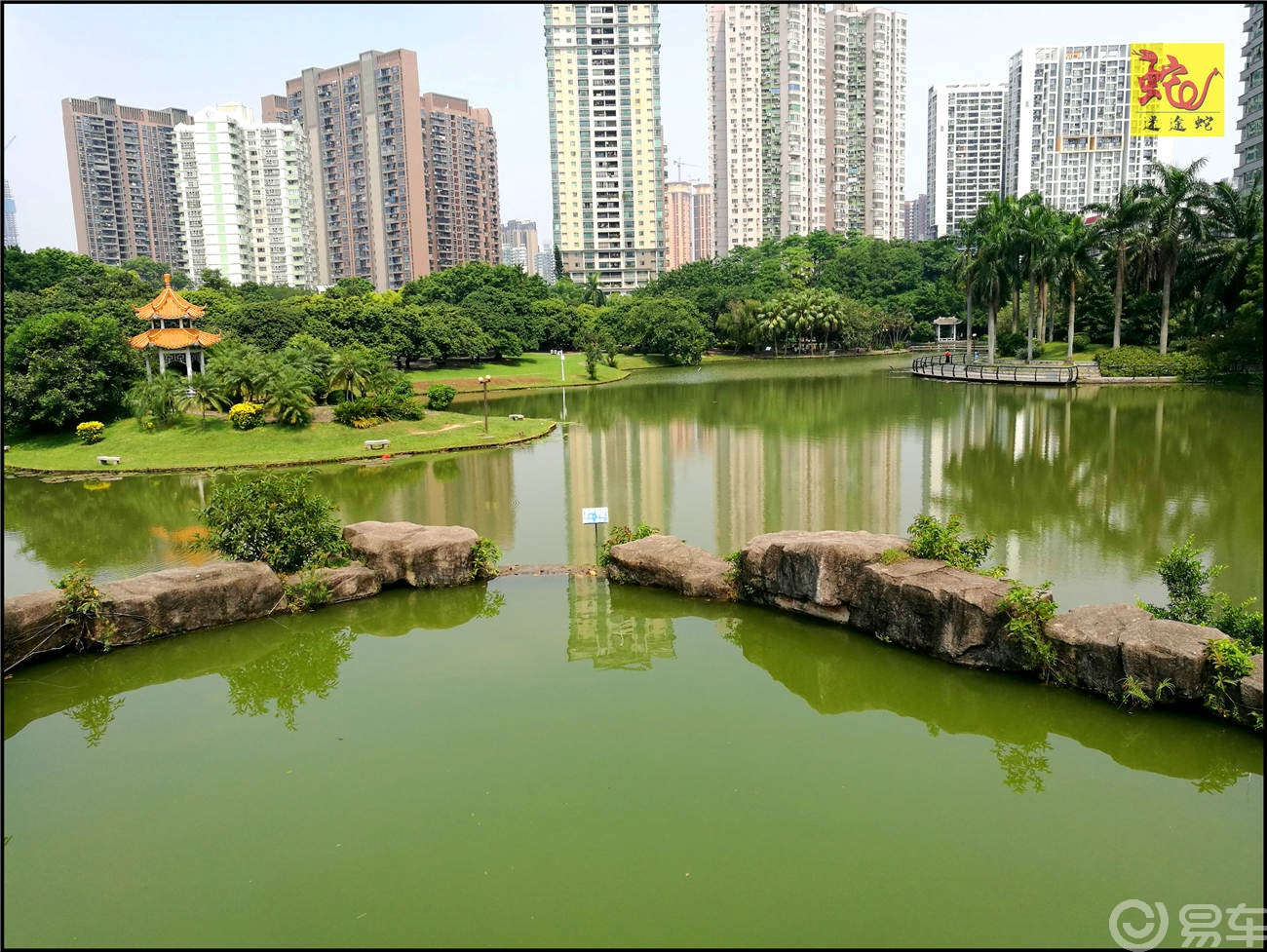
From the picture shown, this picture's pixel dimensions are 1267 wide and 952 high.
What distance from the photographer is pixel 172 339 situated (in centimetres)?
3491

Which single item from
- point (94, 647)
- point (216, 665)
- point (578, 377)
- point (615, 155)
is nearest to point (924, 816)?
point (216, 665)

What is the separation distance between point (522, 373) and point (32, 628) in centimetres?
4456

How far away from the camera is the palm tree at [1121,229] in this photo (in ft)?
143

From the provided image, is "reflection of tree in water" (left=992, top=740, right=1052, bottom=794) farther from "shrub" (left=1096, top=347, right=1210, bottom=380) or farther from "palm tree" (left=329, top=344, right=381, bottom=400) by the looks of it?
"shrub" (left=1096, top=347, right=1210, bottom=380)

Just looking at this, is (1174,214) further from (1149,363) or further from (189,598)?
(189,598)

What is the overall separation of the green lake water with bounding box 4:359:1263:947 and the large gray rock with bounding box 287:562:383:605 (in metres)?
0.33

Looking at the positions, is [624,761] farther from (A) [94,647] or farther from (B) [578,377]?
(B) [578,377]

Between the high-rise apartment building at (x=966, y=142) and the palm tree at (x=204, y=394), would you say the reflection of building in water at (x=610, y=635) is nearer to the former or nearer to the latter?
the palm tree at (x=204, y=394)

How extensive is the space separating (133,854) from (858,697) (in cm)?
753

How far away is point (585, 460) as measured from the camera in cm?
2666

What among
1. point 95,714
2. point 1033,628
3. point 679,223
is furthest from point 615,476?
point 679,223

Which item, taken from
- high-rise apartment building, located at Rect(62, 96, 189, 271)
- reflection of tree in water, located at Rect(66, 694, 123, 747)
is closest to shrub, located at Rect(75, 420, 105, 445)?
reflection of tree in water, located at Rect(66, 694, 123, 747)

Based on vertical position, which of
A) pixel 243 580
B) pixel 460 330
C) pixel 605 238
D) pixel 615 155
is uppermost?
pixel 615 155

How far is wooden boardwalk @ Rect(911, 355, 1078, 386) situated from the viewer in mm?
42125
